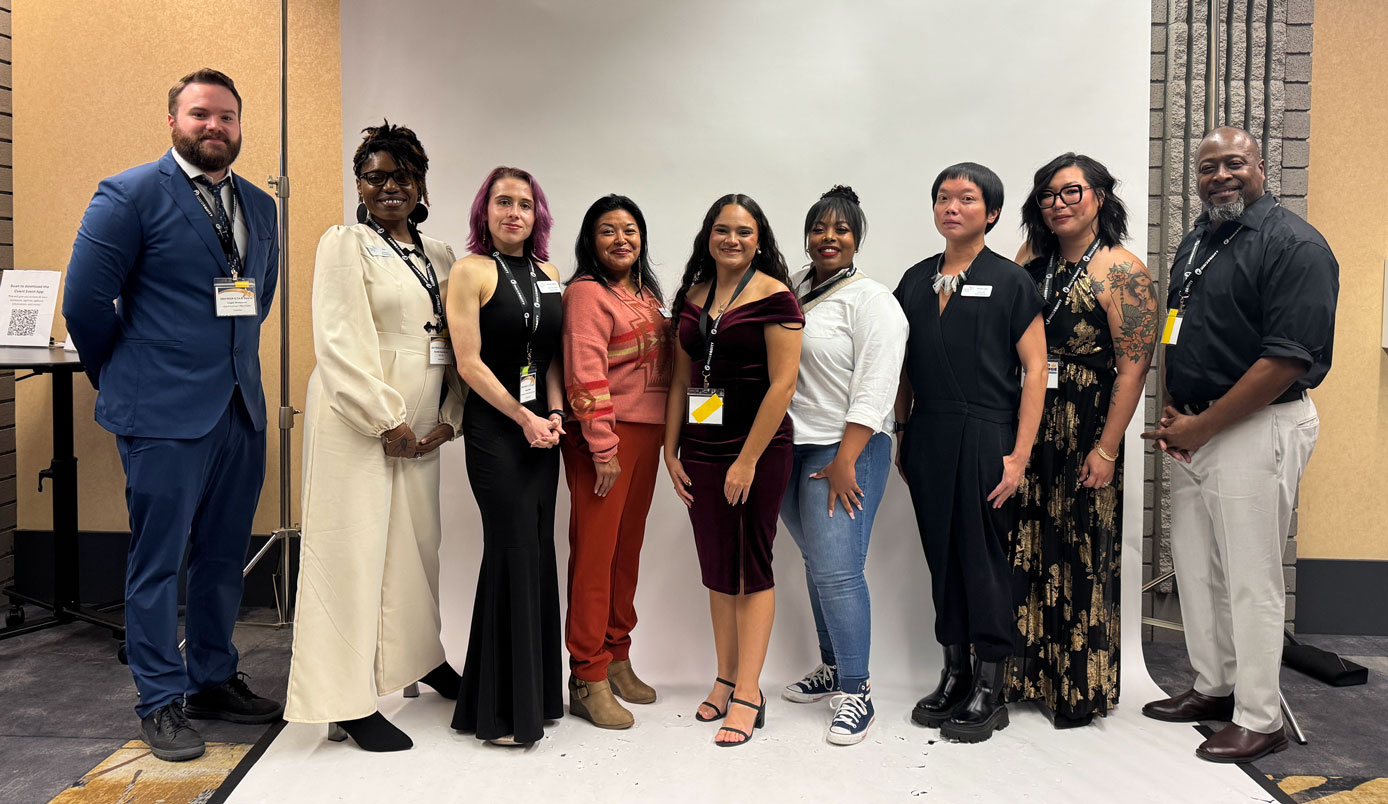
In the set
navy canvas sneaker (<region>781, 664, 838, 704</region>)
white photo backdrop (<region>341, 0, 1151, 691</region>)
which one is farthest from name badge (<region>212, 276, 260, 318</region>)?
navy canvas sneaker (<region>781, 664, 838, 704</region>)

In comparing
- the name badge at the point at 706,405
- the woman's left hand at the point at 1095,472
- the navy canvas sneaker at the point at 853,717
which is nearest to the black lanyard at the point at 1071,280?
the woman's left hand at the point at 1095,472

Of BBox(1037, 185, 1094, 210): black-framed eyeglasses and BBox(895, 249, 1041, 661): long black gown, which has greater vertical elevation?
BBox(1037, 185, 1094, 210): black-framed eyeglasses

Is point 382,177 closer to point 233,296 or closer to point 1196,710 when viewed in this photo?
point 233,296

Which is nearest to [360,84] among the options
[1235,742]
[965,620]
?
[965,620]

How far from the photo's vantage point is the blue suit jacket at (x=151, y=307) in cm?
242

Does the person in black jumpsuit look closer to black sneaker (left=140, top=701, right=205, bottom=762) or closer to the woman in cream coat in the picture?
the woman in cream coat

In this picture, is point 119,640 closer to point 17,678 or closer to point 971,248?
point 17,678

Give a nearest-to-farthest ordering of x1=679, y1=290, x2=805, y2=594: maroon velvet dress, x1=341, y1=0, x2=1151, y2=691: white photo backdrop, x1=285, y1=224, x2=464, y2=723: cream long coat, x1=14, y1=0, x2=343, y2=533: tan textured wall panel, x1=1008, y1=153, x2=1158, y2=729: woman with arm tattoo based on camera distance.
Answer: x1=285, y1=224, x2=464, y2=723: cream long coat, x1=679, y1=290, x2=805, y2=594: maroon velvet dress, x1=1008, y1=153, x2=1158, y2=729: woman with arm tattoo, x1=341, y1=0, x2=1151, y2=691: white photo backdrop, x1=14, y1=0, x2=343, y2=533: tan textured wall panel

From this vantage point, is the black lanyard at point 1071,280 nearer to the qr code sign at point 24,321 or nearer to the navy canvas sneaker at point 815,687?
the navy canvas sneaker at point 815,687

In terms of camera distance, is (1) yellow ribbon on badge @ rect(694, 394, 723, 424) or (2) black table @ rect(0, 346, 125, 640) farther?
(2) black table @ rect(0, 346, 125, 640)

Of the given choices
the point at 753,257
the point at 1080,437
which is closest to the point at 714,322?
→ the point at 753,257

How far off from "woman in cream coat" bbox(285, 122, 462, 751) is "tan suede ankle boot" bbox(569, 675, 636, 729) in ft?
1.73

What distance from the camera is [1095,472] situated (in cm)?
265

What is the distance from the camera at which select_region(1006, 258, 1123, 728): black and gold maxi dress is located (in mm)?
2686
